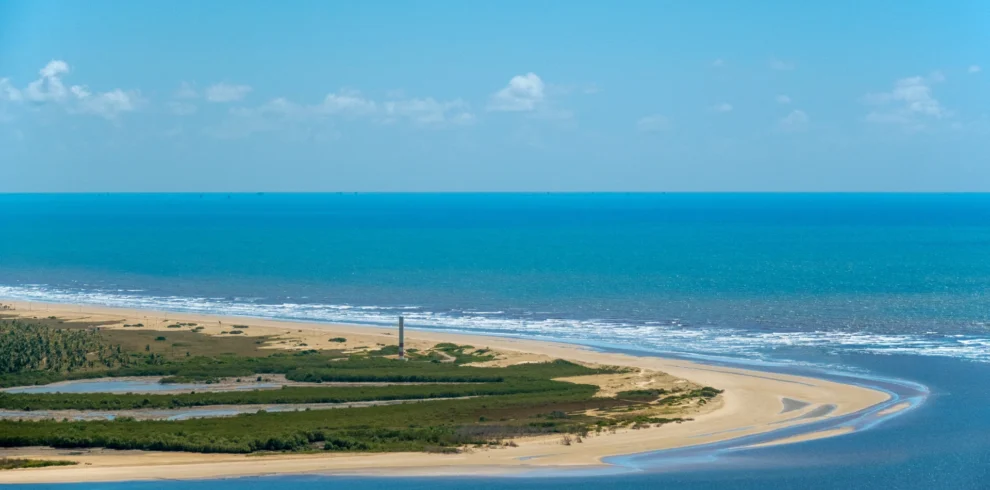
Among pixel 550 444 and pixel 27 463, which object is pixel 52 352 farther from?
pixel 550 444

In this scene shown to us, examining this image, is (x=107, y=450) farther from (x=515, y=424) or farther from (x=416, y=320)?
(x=416, y=320)

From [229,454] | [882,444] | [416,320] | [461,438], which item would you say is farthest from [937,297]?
[229,454]

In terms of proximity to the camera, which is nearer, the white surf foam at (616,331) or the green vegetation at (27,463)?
the green vegetation at (27,463)

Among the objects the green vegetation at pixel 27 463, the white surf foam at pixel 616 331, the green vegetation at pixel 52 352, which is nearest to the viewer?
the green vegetation at pixel 27 463

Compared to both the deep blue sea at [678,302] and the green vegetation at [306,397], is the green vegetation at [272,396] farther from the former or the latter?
the deep blue sea at [678,302]

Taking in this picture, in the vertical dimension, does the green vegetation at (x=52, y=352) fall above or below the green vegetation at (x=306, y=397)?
above

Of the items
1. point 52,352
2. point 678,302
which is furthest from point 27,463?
point 678,302

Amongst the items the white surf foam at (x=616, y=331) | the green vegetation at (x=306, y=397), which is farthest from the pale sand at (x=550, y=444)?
the white surf foam at (x=616, y=331)

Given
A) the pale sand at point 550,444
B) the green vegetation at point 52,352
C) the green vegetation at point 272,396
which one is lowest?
the pale sand at point 550,444
